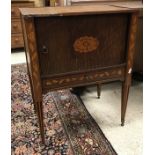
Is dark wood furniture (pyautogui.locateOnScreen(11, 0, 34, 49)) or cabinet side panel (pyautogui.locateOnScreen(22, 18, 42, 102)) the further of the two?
dark wood furniture (pyautogui.locateOnScreen(11, 0, 34, 49))

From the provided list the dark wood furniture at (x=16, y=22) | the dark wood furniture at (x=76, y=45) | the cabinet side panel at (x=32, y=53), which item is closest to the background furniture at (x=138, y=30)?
the dark wood furniture at (x=76, y=45)

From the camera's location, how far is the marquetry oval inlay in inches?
46.9

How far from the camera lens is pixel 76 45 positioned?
119 centimetres

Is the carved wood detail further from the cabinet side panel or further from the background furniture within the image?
the background furniture

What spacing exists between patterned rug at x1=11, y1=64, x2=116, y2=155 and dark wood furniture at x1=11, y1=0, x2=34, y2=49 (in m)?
1.46

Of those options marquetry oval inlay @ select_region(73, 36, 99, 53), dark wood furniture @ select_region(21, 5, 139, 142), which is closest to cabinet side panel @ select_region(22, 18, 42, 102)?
dark wood furniture @ select_region(21, 5, 139, 142)

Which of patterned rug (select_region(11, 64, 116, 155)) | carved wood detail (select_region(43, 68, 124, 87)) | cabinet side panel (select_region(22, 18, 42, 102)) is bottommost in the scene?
patterned rug (select_region(11, 64, 116, 155))

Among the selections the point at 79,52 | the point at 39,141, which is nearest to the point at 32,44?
the point at 79,52

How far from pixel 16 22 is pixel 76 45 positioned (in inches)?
93.9

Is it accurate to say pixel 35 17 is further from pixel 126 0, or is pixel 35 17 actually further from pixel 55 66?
pixel 126 0

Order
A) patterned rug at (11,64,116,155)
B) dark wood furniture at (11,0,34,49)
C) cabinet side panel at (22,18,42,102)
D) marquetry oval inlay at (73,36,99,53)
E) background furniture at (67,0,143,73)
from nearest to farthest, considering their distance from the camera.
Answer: cabinet side panel at (22,18,42,102), marquetry oval inlay at (73,36,99,53), patterned rug at (11,64,116,155), background furniture at (67,0,143,73), dark wood furniture at (11,0,34,49)

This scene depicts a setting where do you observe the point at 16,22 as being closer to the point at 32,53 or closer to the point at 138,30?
the point at 138,30

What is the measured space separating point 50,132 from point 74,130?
0.17m

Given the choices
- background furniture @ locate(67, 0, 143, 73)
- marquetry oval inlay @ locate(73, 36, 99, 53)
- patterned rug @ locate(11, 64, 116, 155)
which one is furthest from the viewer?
background furniture @ locate(67, 0, 143, 73)
